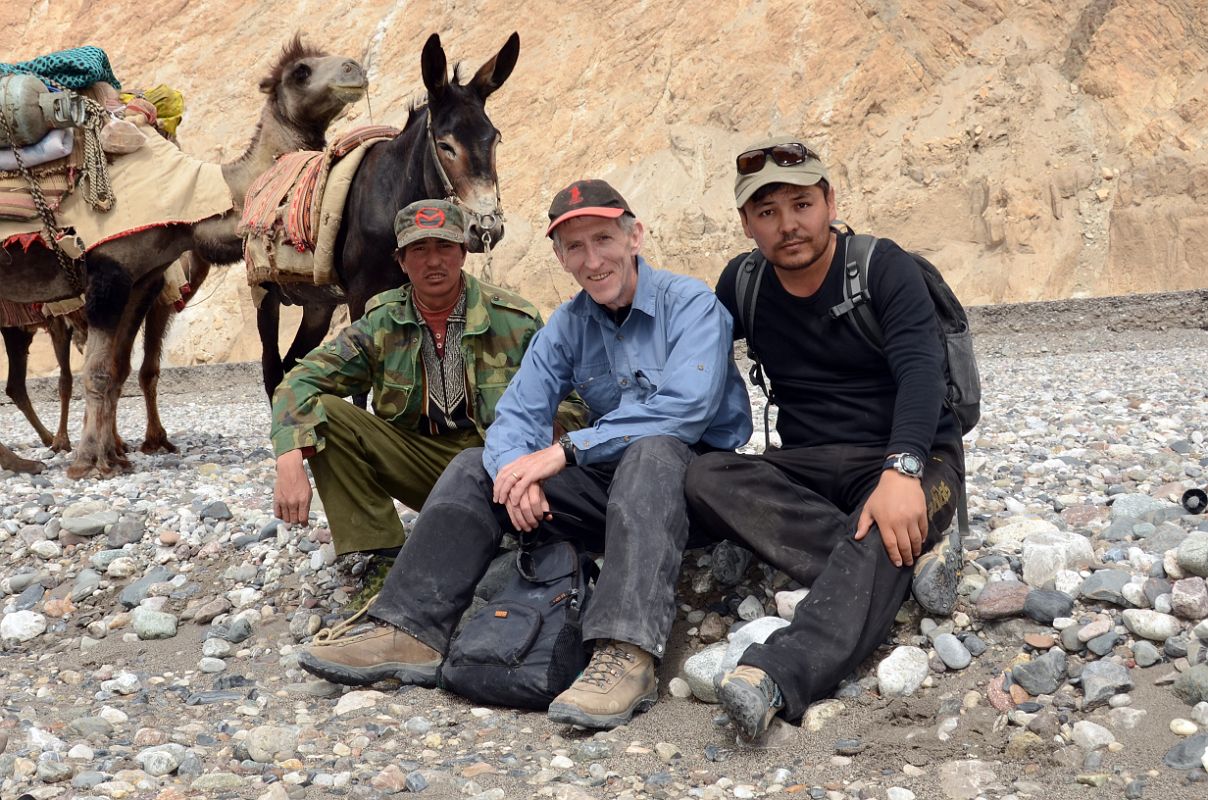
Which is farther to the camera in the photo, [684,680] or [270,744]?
[684,680]

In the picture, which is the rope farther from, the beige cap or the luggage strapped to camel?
the beige cap

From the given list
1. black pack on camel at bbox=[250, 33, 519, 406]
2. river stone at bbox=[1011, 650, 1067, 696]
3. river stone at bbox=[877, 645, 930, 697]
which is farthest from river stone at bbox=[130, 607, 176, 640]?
river stone at bbox=[1011, 650, 1067, 696]

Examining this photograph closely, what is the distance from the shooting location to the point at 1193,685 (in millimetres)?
2713

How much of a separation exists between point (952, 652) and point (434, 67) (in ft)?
13.4

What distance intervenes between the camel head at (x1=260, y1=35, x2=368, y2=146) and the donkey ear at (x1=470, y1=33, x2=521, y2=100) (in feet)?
5.90

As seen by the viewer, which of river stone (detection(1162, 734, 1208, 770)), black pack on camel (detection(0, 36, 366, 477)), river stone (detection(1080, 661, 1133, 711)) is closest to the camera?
river stone (detection(1162, 734, 1208, 770))

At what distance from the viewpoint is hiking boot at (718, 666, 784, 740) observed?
2.72 metres

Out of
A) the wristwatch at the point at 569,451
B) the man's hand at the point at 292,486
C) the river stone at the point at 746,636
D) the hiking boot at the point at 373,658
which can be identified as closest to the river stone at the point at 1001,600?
the river stone at the point at 746,636

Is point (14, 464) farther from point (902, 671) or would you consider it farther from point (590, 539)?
point (902, 671)

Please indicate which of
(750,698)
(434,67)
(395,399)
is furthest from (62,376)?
(750,698)

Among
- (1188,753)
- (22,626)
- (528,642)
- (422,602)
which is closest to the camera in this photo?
(1188,753)

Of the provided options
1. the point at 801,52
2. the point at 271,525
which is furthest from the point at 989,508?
the point at 801,52

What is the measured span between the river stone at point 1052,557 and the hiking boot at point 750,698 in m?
1.06

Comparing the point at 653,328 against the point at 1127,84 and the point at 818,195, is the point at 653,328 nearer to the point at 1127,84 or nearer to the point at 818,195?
the point at 818,195
